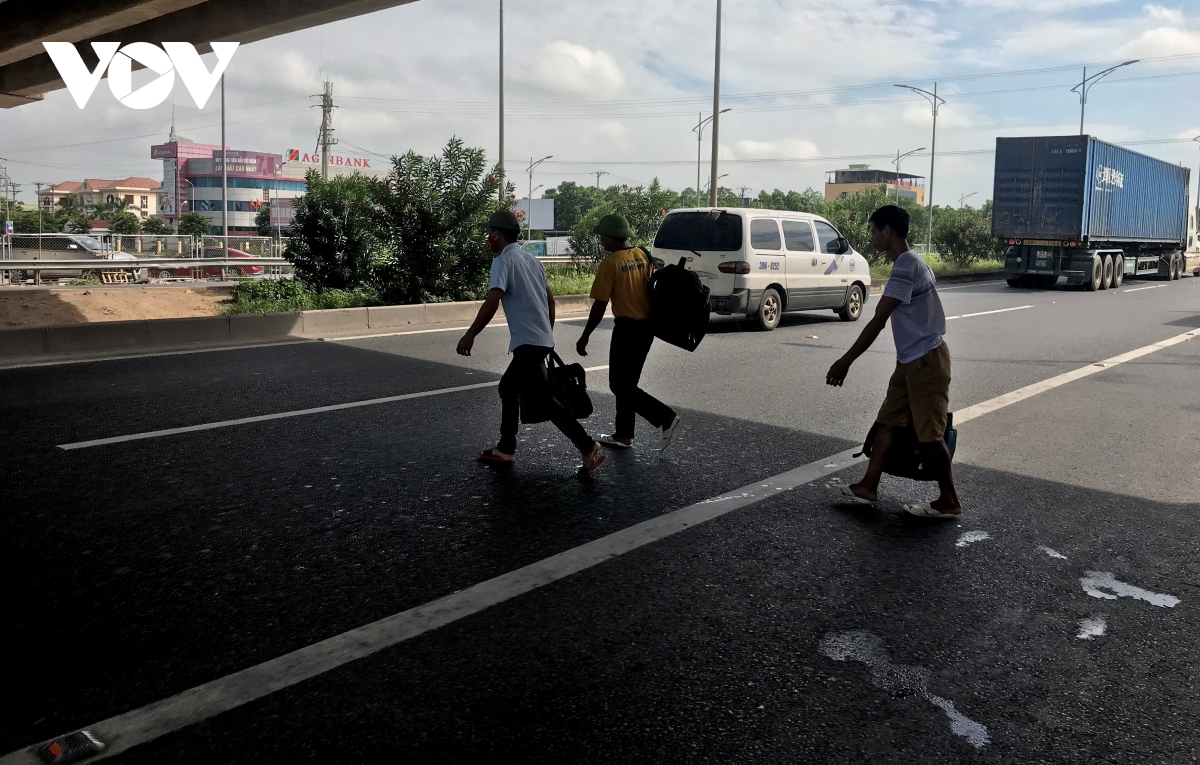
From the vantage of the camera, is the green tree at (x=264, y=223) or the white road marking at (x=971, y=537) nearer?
the white road marking at (x=971, y=537)

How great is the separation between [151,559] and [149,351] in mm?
7680

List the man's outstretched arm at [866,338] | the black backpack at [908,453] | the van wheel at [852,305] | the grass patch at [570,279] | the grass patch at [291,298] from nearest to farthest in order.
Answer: the man's outstretched arm at [866,338]
the black backpack at [908,453]
the grass patch at [291,298]
the van wheel at [852,305]
the grass patch at [570,279]

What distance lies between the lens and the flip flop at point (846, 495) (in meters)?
5.52

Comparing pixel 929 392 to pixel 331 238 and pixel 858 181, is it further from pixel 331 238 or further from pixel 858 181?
pixel 858 181

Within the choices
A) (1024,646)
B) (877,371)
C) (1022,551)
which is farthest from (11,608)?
(877,371)

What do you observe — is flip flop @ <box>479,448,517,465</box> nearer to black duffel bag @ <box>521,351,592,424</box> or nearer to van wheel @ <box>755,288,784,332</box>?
black duffel bag @ <box>521,351,592,424</box>

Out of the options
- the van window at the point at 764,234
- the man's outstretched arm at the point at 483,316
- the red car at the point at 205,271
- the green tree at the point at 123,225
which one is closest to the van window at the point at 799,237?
the van window at the point at 764,234

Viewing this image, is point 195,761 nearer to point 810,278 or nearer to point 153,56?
point 810,278

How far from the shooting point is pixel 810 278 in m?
15.6

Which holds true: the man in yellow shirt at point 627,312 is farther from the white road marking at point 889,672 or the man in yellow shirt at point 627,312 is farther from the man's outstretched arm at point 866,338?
the white road marking at point 889,672

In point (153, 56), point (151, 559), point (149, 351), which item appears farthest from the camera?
point (153, 56)

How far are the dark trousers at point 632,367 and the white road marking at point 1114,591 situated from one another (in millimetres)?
2911

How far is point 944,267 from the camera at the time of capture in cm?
3444

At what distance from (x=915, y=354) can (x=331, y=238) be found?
563 inches
